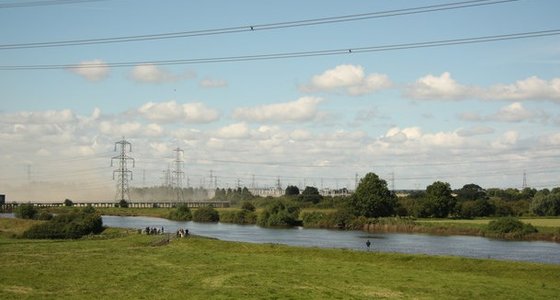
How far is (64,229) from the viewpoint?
89.3 meters

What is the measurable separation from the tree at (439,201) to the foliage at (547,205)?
803 inches

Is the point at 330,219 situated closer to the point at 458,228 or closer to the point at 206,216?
the point at 458,228

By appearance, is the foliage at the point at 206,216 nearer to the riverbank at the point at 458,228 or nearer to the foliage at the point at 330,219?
the foliage at the point at 330,219

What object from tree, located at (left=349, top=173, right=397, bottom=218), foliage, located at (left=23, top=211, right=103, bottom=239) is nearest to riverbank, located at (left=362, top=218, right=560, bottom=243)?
tree, located at (left=349, top=173, right=397, bottom=218)

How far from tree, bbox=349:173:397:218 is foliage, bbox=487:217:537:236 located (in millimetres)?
42732

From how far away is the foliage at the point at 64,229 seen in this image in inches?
3454

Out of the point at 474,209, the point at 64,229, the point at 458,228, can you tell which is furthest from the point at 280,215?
the point at 64,229

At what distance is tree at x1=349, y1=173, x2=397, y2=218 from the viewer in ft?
515

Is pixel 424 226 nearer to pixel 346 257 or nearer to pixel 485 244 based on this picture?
pixel 485 244

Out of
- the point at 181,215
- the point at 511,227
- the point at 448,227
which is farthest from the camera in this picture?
the point at 181,215

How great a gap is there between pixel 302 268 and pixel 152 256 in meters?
16.4

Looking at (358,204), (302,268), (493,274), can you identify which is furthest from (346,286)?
(358,204)

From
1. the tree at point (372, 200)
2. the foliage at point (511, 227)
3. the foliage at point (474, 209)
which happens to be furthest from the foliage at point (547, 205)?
the foliage at point (511, 227)

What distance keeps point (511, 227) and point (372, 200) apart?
47.1 m
